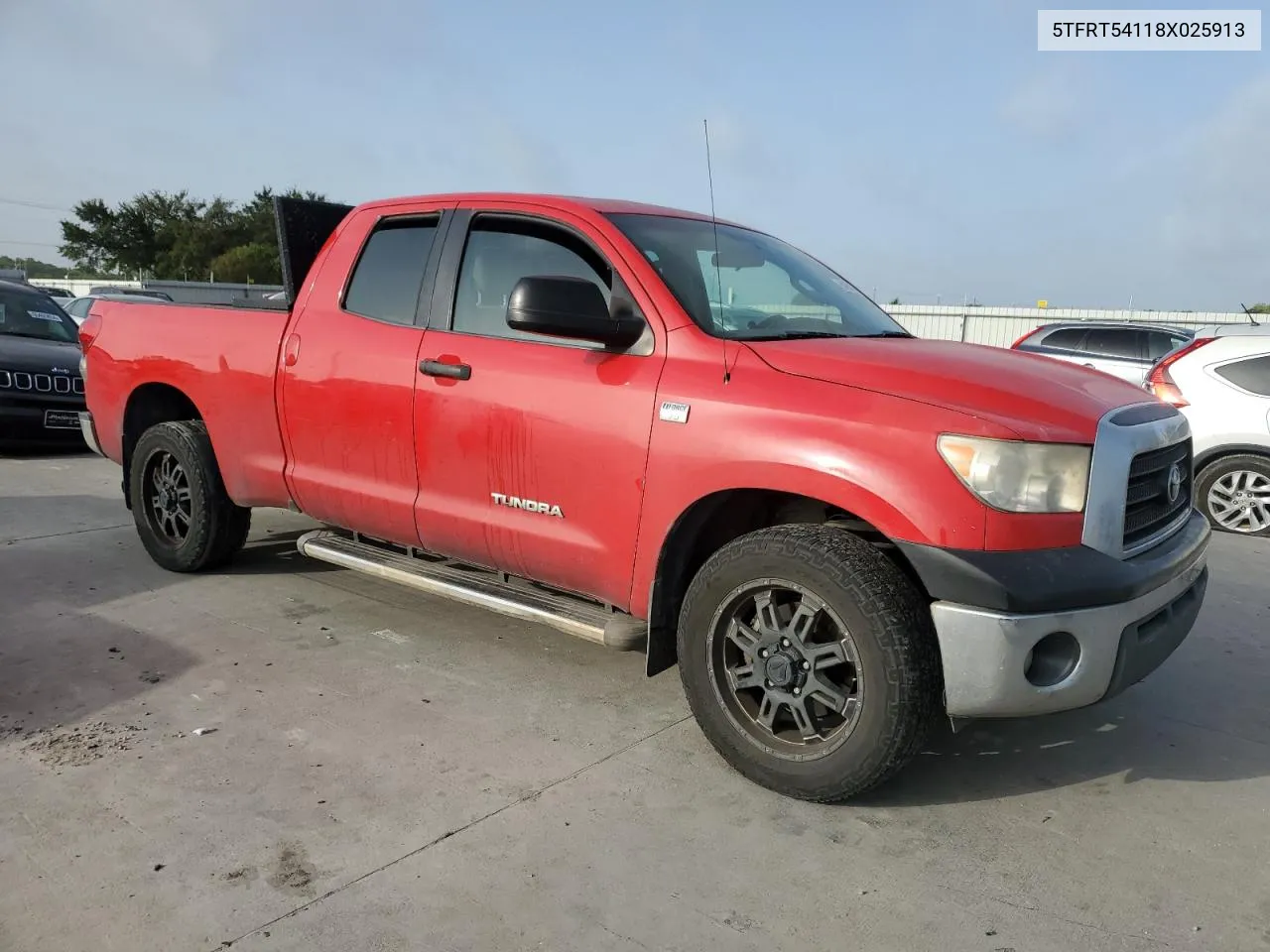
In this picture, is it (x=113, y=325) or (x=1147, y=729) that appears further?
(x=113, y=325)

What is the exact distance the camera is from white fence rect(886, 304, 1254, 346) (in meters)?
23.3

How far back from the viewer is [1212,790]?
3.29m

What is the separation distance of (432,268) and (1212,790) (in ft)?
11.4

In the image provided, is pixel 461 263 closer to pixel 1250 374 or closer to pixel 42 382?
pixel 1250 374

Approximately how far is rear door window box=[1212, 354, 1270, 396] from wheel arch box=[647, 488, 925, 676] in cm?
571

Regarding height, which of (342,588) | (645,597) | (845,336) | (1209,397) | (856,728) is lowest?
(342,588)

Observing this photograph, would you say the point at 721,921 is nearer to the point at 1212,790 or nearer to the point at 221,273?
the point at 1212,790

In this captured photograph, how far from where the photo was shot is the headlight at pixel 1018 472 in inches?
109

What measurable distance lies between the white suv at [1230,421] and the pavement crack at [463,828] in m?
5.70

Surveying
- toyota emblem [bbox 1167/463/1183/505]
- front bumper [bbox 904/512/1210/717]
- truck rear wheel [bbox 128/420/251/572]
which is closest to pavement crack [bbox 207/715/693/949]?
front bumper [bbox 904/512/1210/717]

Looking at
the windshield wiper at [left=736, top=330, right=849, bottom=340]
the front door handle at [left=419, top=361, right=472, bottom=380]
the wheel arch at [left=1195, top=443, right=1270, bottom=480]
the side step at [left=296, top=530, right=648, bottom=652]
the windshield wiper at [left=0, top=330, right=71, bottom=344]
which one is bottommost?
the side step at [left=296, top=530, right=648, bottom=652]

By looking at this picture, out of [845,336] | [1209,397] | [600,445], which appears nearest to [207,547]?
[600,445]

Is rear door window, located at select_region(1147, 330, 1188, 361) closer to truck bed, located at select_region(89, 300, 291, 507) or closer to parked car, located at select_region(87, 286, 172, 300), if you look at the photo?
truck bed, located at select_region(89, 300, 291, 507)

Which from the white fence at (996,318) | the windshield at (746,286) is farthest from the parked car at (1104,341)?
the white fence at (996,318)
